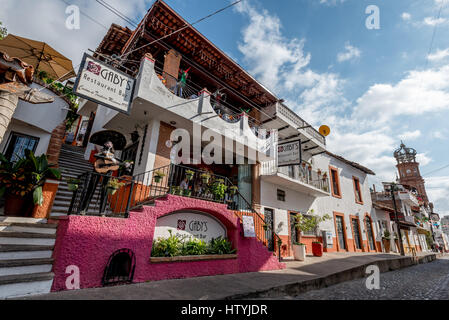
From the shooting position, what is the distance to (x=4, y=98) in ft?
18.9

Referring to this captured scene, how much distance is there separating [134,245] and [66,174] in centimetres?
529

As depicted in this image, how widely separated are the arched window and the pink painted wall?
93 mm

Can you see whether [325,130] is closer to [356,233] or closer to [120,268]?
[356,233]

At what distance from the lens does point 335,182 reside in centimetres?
1662

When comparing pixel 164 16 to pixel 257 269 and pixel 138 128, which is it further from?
pixel 257 269

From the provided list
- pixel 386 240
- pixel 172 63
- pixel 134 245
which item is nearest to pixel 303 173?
pixel 172 63

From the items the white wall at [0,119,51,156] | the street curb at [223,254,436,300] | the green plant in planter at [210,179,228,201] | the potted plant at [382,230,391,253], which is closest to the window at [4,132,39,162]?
the white wall at [0,119,51,156]

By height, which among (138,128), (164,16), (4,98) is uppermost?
(164,16)

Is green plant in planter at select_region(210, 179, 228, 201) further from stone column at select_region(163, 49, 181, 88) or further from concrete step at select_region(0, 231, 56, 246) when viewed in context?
stone column at select_region(163, 49, 181, 88)
